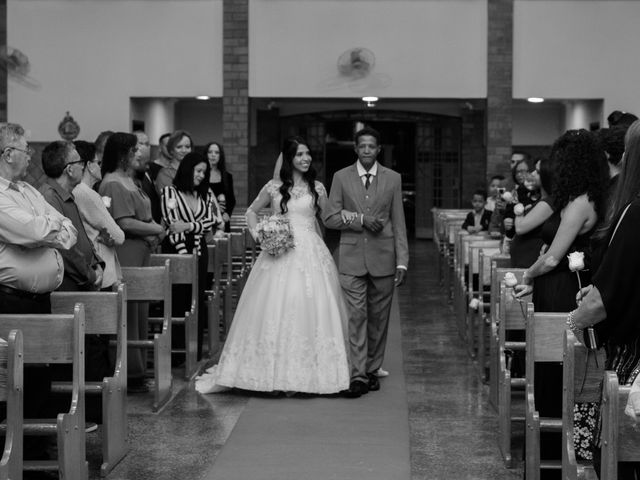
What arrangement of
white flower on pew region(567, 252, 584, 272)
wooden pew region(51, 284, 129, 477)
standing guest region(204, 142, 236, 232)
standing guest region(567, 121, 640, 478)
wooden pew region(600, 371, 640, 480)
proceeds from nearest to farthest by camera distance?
wooden pew region(600, 371, 640, 480) → standing guest region(567, 121, 640, 478) → white flower on pew region(567, 252, 584, 272) → wooden pew region(51, 284, 129, 477) → standing guest region(204, 142, 236, 232)

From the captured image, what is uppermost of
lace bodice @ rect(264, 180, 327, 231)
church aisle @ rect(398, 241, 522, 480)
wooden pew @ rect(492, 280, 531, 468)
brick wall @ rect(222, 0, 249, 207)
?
brick wall @ rect(222, 0, 249, 207)

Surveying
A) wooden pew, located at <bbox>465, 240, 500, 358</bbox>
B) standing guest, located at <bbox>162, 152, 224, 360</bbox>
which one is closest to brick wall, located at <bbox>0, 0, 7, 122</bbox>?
A: standing guest, located at <bbox>162, 152, 224, 360</bbox>

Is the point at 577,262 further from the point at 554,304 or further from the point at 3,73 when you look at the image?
the point at 3,73

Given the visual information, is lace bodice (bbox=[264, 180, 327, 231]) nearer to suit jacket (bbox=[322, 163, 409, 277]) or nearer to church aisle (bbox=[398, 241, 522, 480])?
suit jacket (bbox=[322, 163, 409, 277])

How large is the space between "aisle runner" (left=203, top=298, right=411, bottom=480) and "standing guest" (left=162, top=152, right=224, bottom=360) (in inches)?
70.5

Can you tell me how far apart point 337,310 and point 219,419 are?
1425 mm

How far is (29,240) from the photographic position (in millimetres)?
5762

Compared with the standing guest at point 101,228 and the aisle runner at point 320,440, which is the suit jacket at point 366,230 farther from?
the standing guest at point 101,228

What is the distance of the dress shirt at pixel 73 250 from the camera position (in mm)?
6898

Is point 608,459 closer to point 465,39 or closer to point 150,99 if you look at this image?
point 465,39

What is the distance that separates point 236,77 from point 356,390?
10943mm

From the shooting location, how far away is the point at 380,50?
18.2 meters

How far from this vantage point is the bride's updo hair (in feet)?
28.3

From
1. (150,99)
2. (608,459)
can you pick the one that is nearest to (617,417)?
(608,459)
